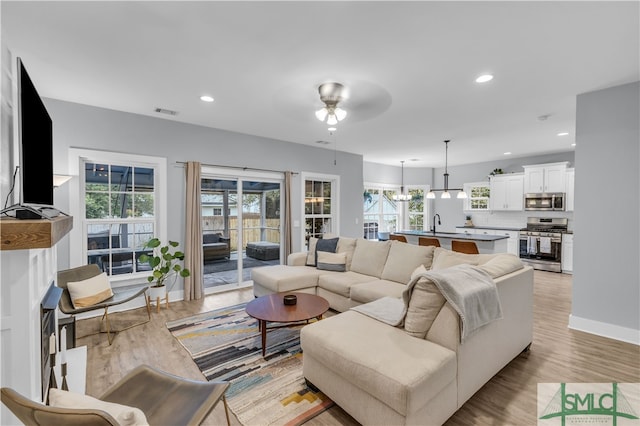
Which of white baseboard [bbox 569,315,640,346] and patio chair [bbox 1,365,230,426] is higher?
patio chair [bbox 1,365,230,426]

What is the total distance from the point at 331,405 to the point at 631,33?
355cm

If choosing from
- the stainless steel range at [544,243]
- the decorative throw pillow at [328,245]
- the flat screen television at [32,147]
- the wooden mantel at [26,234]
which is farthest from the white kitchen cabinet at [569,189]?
the flat screen television at [32,147]

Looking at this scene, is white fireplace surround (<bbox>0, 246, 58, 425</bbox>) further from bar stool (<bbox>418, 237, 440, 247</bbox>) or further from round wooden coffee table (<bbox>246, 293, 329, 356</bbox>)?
bar stool (<bbox>418, 237, 440, 247</bbox>)

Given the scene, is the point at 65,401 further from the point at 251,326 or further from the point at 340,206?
the point at 340,206

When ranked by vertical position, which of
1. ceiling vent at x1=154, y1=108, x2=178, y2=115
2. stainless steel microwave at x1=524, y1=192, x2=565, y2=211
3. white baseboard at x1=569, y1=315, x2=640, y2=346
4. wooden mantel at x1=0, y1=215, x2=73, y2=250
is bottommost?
white baseboard at x1=569, y1=315, x2=640, y2=346

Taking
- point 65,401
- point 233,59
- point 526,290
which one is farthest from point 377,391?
point 233,59

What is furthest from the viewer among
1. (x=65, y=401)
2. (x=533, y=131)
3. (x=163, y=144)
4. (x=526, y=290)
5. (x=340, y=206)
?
(x=340, y=206)

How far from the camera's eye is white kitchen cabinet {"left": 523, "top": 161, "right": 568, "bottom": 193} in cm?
652

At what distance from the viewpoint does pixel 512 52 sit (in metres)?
2.46

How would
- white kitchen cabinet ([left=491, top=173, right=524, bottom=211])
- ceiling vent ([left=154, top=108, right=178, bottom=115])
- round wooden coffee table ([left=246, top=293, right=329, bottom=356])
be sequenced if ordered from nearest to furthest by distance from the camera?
round wooden coffee table ([left=246, top=293, right=329, bottom=356]) → ceiling vent ([left=154, top=108, right=178, bottom=115]) → white kitchen cabinet ([left=491, top=173, right=524, bottom=211])

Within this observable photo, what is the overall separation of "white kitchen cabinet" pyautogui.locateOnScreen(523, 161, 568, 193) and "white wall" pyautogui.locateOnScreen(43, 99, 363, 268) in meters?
4.75

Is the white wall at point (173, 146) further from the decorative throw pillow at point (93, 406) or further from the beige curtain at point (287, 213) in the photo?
the decorative throw pillow at point (93, 406)

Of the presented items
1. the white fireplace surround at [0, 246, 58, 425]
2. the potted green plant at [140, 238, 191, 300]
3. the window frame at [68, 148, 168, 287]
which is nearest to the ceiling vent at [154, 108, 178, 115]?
the window frame at [68, 148, 168, 287]

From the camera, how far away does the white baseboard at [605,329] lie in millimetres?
3080
